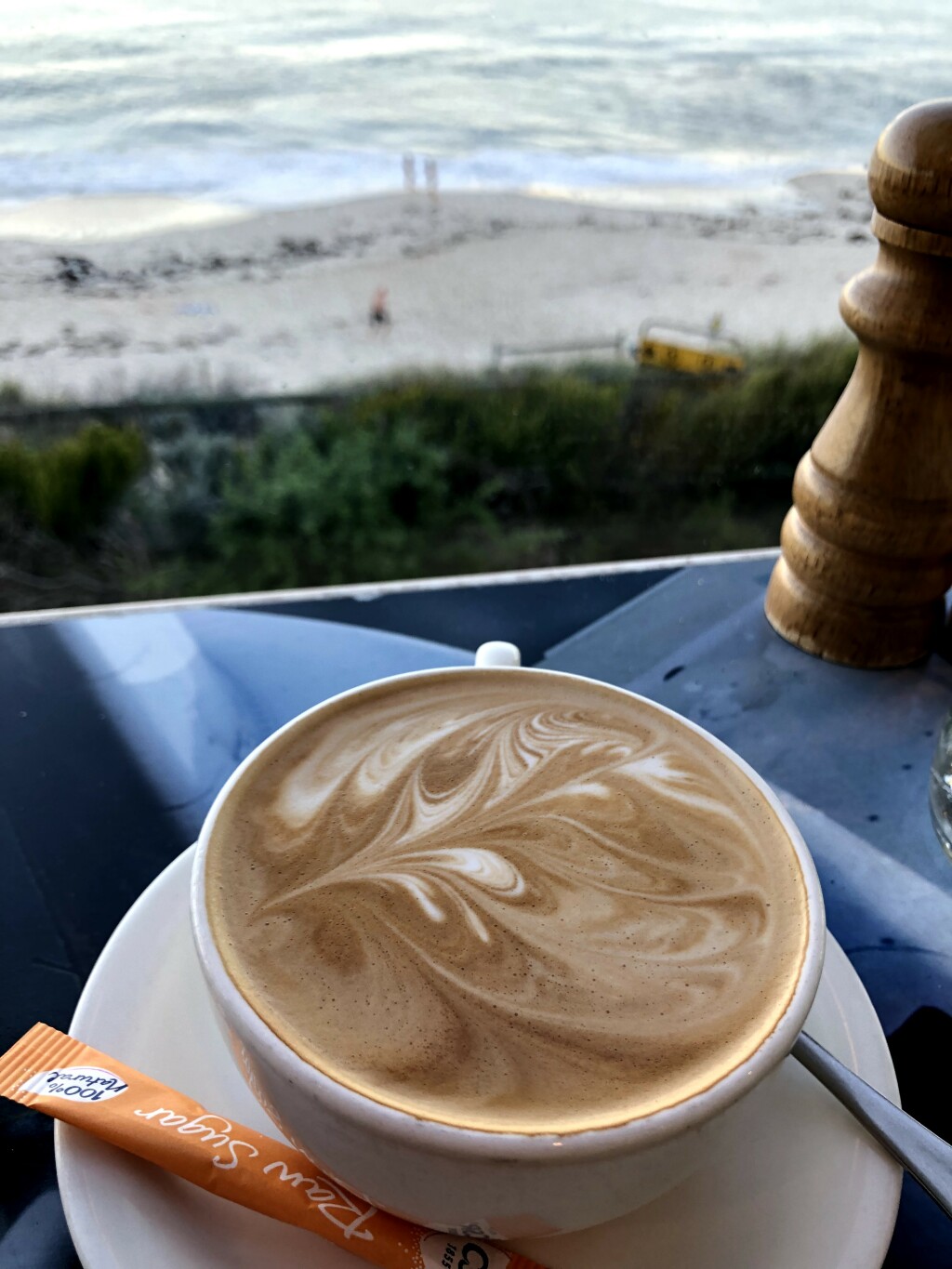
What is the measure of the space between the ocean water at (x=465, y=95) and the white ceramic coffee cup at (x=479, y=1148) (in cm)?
133

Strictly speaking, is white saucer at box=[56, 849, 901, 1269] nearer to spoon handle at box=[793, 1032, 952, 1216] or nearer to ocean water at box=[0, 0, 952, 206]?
spoon handle at box=[793, 1032, 952, 1216]

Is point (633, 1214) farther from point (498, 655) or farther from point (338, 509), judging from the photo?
point (338, 509)

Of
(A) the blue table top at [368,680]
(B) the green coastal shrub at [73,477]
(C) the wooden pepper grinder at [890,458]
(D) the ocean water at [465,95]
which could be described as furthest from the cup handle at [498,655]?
(B) the green coastal shrub at [73,477]

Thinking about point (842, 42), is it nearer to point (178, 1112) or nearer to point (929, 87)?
point (929, 87)

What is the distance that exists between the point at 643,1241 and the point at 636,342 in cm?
150

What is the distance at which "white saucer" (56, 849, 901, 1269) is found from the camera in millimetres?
436

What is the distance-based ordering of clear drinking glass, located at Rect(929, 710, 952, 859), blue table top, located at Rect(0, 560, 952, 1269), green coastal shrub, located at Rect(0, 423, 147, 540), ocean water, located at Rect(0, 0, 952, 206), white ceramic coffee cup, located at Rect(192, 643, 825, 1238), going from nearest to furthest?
white ceramic coffee cup, located at Rect(192, 643, 825, 1238)
blue table top, located at Rect(0, 560, 952, 1269)
clear drinking glass, located at Rect(929, 710, 952, 859)
ocean water, located at Rect(0, 0, 952, 206)
green coastal shrub, located at Rect(0, 423, 147, 540)

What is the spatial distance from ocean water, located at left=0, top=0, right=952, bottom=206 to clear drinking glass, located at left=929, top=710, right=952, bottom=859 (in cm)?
120

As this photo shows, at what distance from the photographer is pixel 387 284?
1.69 m

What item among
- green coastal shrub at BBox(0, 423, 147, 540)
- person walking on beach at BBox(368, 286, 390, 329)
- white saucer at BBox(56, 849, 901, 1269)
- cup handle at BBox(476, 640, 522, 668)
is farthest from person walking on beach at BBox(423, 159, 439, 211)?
white saucer at BBox(56, 849, 901, 1269)

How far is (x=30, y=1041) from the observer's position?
0.50 m

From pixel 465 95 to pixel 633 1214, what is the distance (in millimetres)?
1539

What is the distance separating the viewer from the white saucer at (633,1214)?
436 mm

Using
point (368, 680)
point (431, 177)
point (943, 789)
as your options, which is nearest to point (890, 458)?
point (943, 789)
